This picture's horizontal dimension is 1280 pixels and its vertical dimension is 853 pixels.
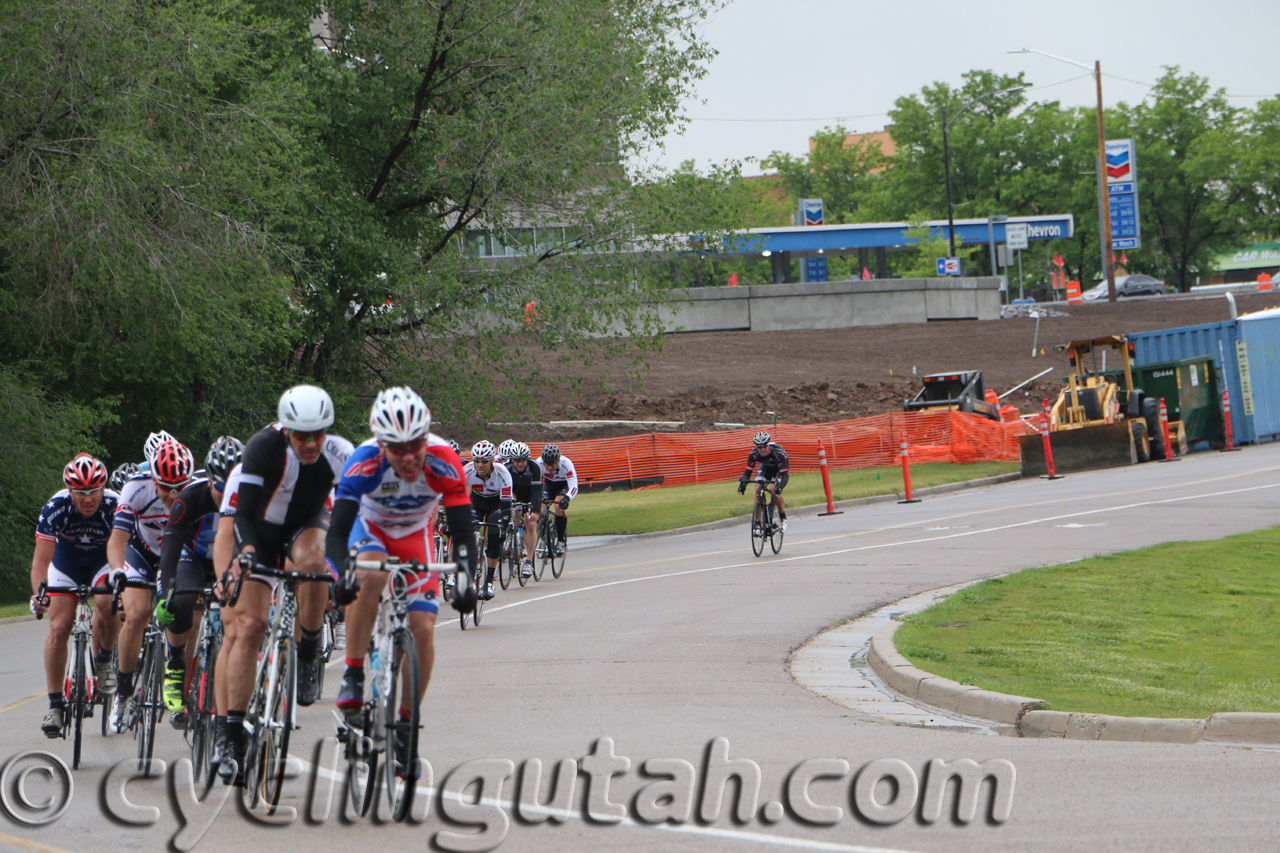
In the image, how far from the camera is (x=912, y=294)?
61844mm

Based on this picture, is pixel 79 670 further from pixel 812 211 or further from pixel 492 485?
pixel 812 211

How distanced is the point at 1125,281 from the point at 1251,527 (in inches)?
2582

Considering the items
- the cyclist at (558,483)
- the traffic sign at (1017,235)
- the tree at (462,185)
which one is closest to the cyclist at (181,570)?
the cyclist at (558,483)

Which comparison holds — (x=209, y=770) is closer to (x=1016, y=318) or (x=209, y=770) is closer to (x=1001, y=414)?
(x=1001, y=414)

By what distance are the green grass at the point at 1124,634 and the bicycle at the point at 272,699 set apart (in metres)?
5.14

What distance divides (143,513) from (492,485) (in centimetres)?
846

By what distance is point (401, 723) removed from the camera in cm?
642

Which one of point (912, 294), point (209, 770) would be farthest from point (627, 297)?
point (912, 294)

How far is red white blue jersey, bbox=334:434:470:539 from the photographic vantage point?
6934 millimetres

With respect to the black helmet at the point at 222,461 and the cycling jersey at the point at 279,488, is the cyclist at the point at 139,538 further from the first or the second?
the cycling jersey at the point at 279,488

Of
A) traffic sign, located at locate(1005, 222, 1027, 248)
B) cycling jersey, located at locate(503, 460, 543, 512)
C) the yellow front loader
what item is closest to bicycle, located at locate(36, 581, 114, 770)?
cycling jersey, located at locate(503, 460, 543, 512)

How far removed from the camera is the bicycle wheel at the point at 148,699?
329 inches

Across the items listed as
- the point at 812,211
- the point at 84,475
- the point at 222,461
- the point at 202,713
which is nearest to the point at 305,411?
the point at 222,461

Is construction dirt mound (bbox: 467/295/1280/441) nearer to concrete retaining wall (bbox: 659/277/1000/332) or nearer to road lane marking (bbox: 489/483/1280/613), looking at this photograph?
concrete retaining wall (bbox: 659/277/1000/332)
